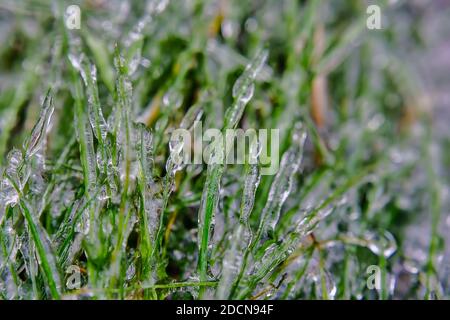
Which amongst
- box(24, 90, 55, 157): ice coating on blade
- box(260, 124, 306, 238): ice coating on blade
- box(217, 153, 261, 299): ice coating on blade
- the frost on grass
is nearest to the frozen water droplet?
the frost on grass

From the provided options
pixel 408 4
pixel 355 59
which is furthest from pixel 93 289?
pixel 408 4

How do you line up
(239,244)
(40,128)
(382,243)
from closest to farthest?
(239,244) → (40,128) → (382,243)

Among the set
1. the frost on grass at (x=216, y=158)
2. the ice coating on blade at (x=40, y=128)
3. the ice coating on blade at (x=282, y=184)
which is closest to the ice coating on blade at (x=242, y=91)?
the frost on grass at (x=216, y=158)

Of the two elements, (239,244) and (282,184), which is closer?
(239,244)

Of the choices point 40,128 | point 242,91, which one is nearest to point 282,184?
point 242,91

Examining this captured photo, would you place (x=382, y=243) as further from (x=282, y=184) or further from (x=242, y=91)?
(x=242, y=91)

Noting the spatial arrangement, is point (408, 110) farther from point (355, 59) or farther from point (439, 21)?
point (439, 21)

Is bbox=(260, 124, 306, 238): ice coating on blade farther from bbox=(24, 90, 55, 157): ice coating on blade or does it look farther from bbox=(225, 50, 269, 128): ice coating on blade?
bbox=(24, 90, 55, 157): ice coating on blade

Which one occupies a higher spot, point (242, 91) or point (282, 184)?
point (242, 91)

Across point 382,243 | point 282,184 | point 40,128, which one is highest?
point 40,128
